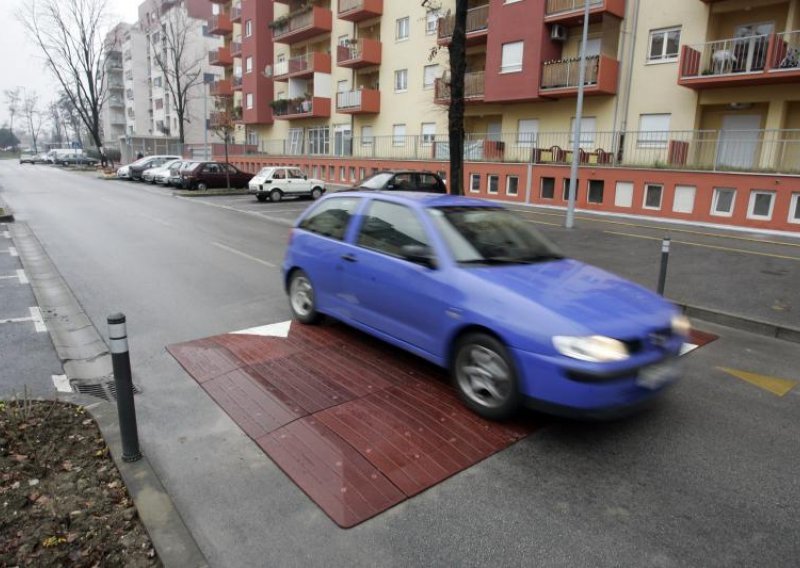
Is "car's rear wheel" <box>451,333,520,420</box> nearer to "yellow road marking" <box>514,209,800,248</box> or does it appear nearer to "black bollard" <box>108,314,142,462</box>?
"black bollard" <box>108,314,142,462</box>

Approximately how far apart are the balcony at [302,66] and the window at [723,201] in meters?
27.3

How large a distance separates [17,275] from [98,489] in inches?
297

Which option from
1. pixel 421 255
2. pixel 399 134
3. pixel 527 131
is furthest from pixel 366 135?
pixel 421 255

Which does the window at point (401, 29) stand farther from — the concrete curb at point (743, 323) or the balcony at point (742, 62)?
the concrete curb at point (743, 323)

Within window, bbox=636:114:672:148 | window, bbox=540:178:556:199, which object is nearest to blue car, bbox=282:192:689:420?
window, bbox=540:178:556:199

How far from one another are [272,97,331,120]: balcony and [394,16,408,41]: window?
24.4 ft

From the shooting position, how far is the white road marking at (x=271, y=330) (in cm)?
625

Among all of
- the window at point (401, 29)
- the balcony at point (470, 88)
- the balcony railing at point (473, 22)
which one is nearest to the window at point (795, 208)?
the balcony at point (470, 88)

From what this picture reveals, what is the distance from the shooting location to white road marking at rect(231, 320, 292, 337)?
20.5ft

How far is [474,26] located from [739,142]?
533 inches

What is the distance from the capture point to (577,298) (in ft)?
13.6

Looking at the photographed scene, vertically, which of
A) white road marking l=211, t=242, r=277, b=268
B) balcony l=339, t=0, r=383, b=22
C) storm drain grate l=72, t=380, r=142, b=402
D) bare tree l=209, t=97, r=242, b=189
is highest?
balcony l=339, t=0, r=383, b=22

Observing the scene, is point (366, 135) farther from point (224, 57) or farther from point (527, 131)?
point (224, 57)

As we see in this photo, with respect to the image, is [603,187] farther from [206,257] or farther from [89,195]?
[89,195]
